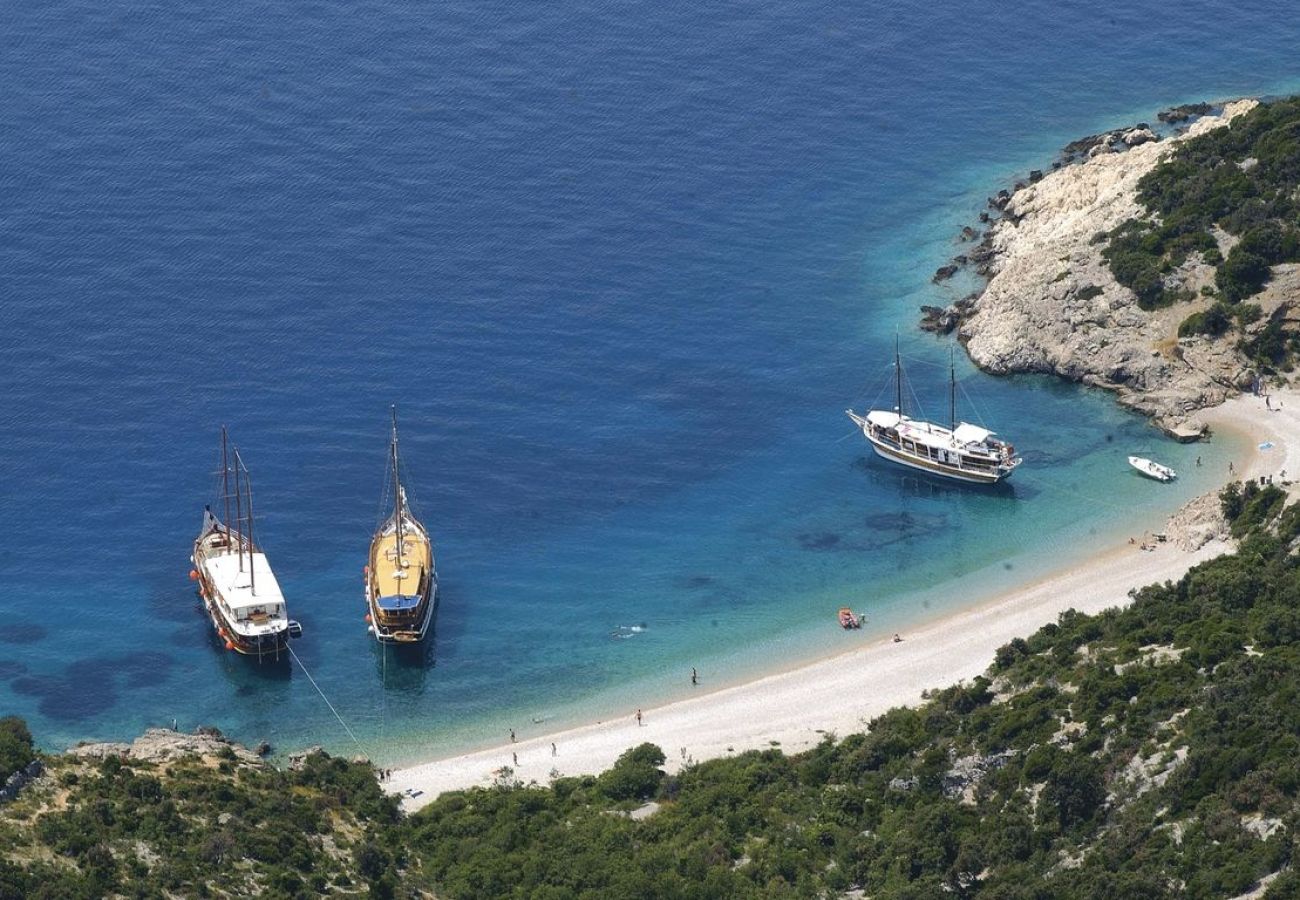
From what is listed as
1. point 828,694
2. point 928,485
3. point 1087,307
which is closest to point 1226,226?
point 1087,307

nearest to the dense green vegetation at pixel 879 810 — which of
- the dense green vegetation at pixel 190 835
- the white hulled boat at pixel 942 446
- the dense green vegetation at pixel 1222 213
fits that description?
the dense green vegetation at pixel 190 835

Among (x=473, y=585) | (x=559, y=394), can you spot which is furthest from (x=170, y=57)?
(x=473, y=585)

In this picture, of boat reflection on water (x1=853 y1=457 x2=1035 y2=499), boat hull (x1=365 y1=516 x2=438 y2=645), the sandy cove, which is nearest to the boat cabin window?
boat hull (x1=365 y1=516 x2=438 y2=645)

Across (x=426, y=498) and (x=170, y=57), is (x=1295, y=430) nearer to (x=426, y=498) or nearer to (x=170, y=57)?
(x=426, y=498)

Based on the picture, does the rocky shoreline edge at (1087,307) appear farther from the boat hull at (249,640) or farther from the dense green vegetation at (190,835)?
the dense green vegetation at (190,835)

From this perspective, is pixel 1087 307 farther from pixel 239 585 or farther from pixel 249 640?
pixel 249 640

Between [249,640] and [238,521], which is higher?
[238,521]
